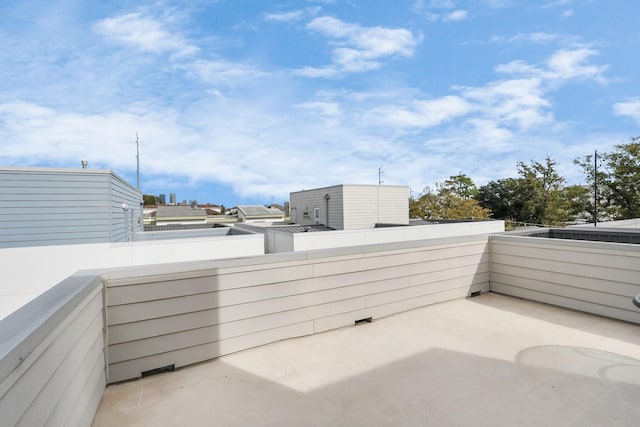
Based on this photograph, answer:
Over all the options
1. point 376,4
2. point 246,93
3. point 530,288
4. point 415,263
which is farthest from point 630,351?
point 246,93

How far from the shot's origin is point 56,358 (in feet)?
4.02

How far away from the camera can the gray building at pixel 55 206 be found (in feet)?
19.6

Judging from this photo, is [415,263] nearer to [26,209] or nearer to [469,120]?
[26,209]

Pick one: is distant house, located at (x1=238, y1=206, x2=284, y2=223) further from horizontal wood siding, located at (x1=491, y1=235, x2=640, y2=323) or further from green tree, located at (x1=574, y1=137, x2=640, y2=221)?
green tree, located at (x1=574, y1=137, x2=640, y2=221)

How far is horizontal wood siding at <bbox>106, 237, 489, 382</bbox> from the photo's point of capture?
220cm

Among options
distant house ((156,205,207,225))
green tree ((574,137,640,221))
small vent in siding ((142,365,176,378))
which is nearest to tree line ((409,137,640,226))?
green tree ((574,137,640,221))

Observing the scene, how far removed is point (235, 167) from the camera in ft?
64.4

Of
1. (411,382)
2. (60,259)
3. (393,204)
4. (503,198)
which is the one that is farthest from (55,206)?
(503,198)

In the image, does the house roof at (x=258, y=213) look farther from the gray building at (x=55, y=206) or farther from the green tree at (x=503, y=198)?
the gray building at (x=55, y=206)

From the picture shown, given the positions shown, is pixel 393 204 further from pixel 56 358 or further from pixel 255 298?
pixel 56 358

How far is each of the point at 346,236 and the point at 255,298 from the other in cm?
472

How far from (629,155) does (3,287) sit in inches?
931

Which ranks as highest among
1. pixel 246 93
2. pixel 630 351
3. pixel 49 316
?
pixel 246 93

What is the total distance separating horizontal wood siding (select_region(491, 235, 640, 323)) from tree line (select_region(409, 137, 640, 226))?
50.1 ft
